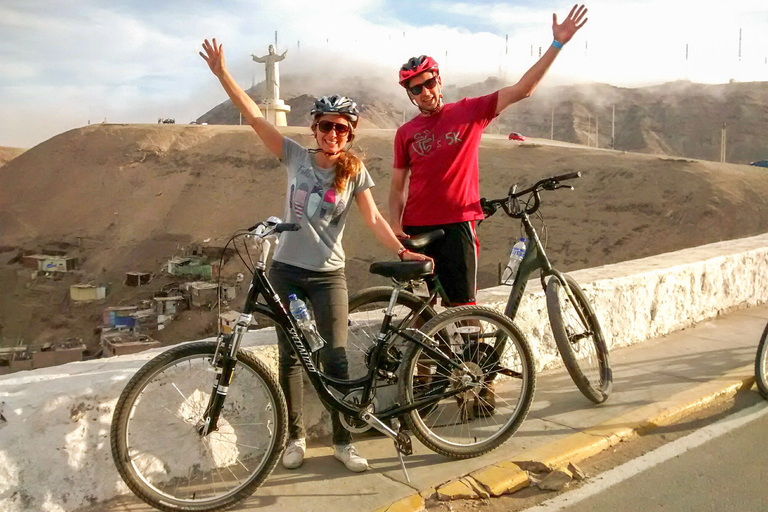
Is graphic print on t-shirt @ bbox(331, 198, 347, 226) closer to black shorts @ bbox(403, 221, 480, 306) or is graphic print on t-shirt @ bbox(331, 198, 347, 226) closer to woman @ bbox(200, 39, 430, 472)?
woman @ bbox(200, 39, 430, 472)

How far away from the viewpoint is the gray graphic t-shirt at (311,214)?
134 inches

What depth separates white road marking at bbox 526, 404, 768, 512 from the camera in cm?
332

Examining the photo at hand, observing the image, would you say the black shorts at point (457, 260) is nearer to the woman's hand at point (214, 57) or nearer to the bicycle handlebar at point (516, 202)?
the bicycle handlebar at point (516, 202)

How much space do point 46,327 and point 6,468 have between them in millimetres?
32069

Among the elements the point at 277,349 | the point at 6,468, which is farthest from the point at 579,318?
the point at 6,468

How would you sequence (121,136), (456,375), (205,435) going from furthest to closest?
(121,136), (456,375), (205,435)

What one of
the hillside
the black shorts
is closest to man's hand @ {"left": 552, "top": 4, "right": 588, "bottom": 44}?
the black shorts

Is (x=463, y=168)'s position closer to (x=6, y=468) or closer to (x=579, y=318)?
(x=579, y=318)

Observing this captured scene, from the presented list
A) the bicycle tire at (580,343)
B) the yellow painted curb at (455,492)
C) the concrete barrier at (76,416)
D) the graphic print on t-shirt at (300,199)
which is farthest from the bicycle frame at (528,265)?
the graphic print on t-shirt at (300,199)

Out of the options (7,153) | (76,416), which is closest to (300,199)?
(76,416)

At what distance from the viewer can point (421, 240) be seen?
3.77 metres

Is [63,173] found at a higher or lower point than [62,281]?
higher

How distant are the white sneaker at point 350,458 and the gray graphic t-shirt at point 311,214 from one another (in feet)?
3.19

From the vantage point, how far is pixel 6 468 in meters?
2.85
